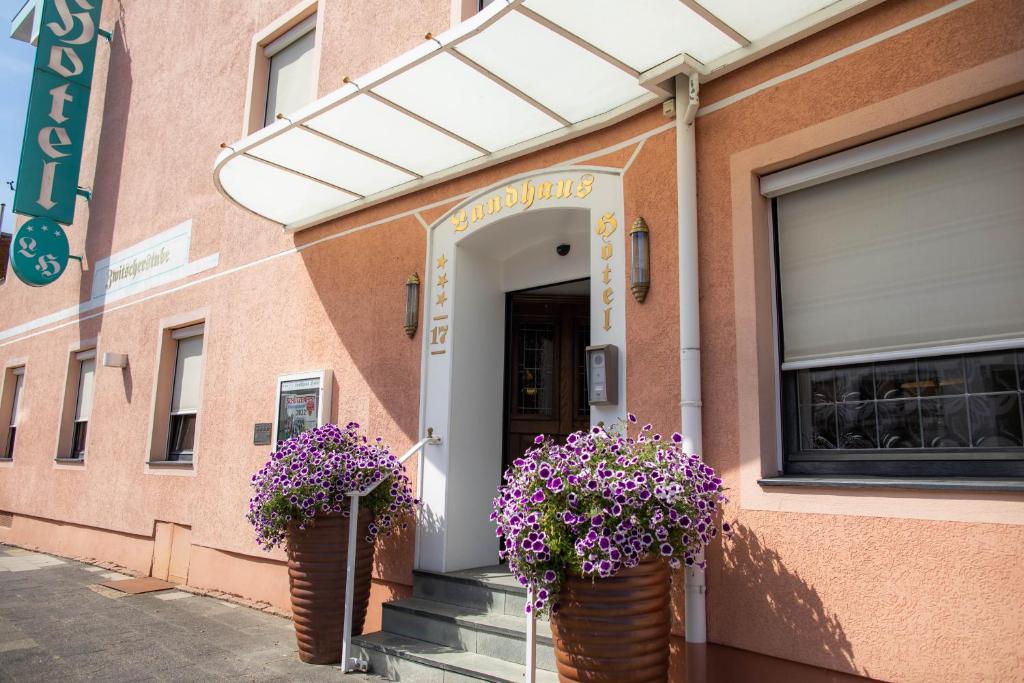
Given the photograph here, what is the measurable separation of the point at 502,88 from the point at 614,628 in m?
3.13

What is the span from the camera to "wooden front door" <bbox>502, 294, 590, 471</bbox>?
611cm

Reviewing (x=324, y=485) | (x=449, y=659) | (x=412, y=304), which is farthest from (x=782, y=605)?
(x=412, y=304)

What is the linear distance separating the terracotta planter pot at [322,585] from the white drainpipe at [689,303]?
2.52 meters

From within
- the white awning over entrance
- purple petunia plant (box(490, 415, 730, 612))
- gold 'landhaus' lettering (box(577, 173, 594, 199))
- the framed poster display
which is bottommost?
purple petunia plant (box(490, 415, 730, 612))

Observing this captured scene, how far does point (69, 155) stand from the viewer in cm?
1089

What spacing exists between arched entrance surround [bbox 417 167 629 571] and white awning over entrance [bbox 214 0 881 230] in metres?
0.41

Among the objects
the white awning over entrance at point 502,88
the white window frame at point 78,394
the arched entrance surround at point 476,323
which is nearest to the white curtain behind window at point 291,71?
the white awning over entrance at point 502,88

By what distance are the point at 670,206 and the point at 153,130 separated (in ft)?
27.6

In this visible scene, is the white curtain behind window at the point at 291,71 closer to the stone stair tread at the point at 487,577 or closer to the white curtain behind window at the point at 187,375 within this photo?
the white curtain behind window at the point at 187,375

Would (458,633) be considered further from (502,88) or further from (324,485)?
(502,88)

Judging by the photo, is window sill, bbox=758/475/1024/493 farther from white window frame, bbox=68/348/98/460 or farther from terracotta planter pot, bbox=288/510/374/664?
white window frame, bbox=68/348/98/460

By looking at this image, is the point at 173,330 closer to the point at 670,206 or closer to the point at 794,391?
the point at 670,206

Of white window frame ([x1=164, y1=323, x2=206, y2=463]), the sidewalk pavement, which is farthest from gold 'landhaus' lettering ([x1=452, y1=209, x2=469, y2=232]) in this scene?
white window frame ([x1=164, y1=323, x2=206, y2=463])

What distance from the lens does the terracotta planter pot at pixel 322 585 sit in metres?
5.06
